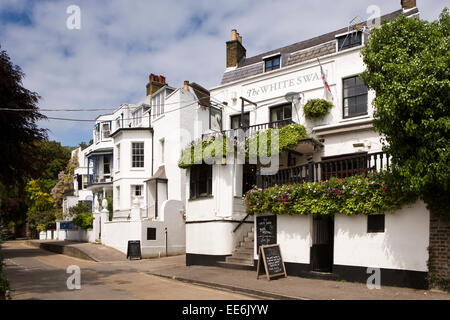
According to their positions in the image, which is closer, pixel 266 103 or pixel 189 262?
pixel 189 262

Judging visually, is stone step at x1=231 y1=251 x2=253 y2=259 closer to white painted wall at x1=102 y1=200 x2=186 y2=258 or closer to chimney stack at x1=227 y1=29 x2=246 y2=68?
white painted wall at x1=102 y1=200 x2=186 y2=258

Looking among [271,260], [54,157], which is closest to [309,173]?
[271,260]

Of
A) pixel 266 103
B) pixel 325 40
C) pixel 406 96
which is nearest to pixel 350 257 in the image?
pixel 406 96

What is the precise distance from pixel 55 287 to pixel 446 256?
1080cm

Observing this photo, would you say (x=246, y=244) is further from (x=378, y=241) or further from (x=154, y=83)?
(x=154, y=83)

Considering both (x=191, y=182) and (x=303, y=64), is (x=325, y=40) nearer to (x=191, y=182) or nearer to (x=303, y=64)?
(x=303, y=64)

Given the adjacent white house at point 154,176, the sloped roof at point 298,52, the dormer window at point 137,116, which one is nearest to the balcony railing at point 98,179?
the adjacent white house at point 154,176

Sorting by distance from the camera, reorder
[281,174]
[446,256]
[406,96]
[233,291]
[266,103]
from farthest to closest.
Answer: [266,103] < [281,174] < [233,291] < [446,256] < [406,96]

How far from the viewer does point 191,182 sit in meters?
18.9

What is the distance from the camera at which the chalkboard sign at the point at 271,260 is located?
12.9 meters

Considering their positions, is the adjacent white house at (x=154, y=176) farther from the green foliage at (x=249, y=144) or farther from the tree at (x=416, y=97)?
the tree at (x=416, y=97)

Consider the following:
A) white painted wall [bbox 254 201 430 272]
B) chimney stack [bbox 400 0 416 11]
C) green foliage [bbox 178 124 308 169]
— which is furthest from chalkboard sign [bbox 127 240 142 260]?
chimney stack [bbox 400 0 416 11]

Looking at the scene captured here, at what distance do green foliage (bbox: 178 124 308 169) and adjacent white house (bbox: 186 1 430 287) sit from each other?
45 centimetres

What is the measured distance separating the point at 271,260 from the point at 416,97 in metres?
6.88
